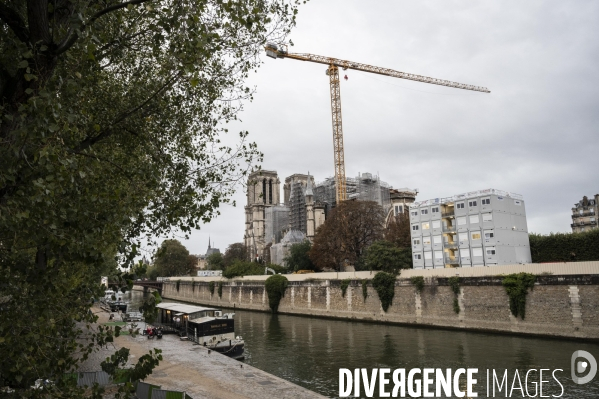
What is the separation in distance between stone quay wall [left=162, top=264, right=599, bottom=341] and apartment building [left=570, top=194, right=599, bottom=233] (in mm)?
82945

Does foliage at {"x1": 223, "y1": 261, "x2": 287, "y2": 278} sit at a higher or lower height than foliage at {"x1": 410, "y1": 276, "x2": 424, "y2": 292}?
higher

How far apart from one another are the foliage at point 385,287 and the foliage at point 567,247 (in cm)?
1573

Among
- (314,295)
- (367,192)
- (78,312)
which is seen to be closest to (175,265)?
(367,192)

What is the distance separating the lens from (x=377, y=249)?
156ft

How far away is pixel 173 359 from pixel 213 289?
5628cm

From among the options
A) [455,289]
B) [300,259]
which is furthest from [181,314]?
[300,259]

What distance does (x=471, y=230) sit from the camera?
51.6 m

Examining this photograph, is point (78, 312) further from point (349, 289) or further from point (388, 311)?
point (349, 289)

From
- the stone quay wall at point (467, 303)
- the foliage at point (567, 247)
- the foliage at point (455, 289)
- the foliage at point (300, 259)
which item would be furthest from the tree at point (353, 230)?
the foliage at point (455, 289)

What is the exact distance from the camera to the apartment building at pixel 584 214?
106 meters

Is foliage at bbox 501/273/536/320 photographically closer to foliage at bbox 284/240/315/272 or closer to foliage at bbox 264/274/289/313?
foliage at bbox 264/274/289/313

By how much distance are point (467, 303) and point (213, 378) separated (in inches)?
964

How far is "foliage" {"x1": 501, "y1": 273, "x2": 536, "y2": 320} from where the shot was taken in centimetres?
3303

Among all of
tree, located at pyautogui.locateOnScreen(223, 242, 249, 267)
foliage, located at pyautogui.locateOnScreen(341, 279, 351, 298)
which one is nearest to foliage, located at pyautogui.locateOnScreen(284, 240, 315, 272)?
foliage, located at pyautogui.locateOnScreen(341, 279, 351, 298)
